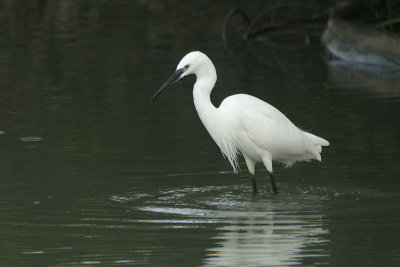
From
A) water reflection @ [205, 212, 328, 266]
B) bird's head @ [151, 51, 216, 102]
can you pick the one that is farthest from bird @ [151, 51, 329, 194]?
water reflection @ [205, 212, 328, 266]

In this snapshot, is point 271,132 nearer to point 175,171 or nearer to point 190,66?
point 190,66

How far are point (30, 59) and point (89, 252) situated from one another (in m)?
11.0

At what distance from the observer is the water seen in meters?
5.88

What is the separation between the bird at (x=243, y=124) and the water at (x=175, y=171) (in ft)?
1.12

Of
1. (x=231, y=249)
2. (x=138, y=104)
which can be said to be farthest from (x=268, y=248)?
(x=138, y=104)

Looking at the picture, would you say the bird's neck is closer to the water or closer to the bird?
the bird

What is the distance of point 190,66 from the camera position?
7434 mm

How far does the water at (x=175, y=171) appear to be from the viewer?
19.3 ft

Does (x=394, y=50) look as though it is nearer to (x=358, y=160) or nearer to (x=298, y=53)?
(x=298, y=53)

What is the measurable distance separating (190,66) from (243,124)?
0.69 metres

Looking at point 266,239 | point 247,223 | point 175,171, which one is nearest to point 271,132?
point 175,171

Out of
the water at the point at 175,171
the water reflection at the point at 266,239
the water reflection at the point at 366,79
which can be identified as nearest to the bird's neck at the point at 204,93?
the water at the point at 175,171

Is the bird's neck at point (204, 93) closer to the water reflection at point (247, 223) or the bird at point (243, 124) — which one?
the bird at point (243, 124)

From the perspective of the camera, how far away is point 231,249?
5781mm
